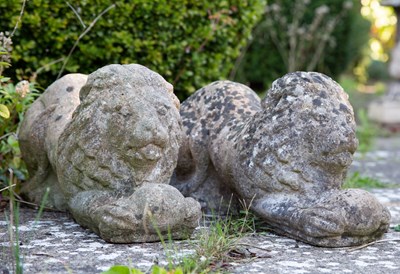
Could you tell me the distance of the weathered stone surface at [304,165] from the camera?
10.8ft

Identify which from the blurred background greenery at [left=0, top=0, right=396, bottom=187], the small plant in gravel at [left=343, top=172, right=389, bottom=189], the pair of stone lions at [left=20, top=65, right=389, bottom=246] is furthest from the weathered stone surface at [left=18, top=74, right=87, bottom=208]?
the small plant in gravel at [left=343, top=172, right=389, bottom=189]

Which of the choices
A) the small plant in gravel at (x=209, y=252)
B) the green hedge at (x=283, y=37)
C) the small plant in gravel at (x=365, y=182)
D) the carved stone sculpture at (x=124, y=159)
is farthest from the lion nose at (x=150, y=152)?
the green hedge at (x=283, y=37)

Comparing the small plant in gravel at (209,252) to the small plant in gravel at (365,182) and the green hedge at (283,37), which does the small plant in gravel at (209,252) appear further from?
the green hedge at (283,37)

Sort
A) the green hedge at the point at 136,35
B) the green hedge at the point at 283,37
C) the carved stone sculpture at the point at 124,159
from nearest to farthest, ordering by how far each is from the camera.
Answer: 1. the carved stone sculpture at the point at 124,159
2. the green hedge at the point at 136,35
3. the green hedge at the point at 283,37

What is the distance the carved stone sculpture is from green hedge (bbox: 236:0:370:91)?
21.7ft

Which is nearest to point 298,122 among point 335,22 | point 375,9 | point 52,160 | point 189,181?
point 189,181

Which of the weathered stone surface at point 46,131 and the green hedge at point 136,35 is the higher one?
the green hedge at point 136,35

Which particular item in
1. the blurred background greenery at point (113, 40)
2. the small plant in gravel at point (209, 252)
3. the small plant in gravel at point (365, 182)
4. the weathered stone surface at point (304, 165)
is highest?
the blurred background greenery at point (113, 40)

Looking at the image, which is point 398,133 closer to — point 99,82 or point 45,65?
point 45,65

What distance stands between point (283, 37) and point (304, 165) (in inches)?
275

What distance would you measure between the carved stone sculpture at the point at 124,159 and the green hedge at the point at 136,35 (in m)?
1.38

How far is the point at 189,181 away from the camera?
4062 millimetres

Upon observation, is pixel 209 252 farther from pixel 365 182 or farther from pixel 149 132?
pixel 365 182

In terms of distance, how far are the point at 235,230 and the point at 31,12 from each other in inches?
82.4
